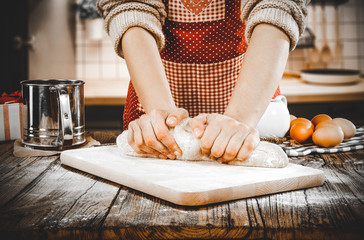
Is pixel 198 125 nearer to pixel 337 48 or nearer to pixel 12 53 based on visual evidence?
pixel 12 53

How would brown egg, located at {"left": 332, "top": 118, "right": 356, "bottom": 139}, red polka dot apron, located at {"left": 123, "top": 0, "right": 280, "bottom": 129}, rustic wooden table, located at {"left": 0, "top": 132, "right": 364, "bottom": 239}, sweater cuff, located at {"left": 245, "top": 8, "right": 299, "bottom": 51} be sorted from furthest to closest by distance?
A: red polka dot apron, located at {"left": 123, "top": 0, "right": 280, "bottom": 129}, brown egg, located at {"left": 332, "top": 118, "right": 356, "bottom": 139}, sweater cuff, located at {"left": 245, "top": 8, "right": 299, "bottom": 51}, rustic wooden table, located at {"left": 0, "top": 132, "right": 364, "bottom": 239}

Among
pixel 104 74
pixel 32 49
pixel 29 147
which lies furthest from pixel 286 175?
pixel 104 74

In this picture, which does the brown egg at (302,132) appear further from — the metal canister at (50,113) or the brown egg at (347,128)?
the metal canister at (50,113)

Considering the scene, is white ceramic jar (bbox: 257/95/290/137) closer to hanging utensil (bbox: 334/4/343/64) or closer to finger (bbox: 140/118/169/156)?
finger (bbox: 140/118/169/156)

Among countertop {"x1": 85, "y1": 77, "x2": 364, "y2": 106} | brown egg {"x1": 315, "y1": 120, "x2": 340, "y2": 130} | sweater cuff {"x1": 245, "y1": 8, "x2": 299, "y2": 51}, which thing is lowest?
brown egg {"x1": 315, "y1": 120, "x2": 340, "y2": 130}

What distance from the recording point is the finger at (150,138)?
862 millimetres

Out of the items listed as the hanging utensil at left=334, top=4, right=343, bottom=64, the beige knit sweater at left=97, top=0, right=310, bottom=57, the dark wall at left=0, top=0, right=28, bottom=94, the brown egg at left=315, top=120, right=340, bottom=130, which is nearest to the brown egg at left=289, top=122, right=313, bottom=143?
the brown egg at left=315, top=120, right=340, bottom=130

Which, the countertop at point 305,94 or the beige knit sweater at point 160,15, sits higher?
the beige knit sweater at point 160,15

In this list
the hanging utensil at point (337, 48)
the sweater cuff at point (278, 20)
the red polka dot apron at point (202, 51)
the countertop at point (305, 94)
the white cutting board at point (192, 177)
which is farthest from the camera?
the hanging utensil at point (337, 48)

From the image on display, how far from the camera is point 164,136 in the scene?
2.83 feet

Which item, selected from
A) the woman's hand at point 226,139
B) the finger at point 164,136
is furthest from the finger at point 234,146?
the finger at point 164,136

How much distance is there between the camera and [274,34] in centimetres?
101

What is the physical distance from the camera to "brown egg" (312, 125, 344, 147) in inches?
40.1

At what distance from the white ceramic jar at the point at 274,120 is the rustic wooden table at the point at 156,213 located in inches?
11.9
